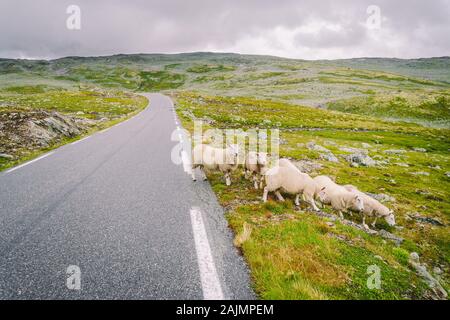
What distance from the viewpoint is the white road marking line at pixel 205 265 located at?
402 cm

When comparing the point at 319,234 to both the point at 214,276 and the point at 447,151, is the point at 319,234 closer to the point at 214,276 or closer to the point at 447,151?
the point at 214,276

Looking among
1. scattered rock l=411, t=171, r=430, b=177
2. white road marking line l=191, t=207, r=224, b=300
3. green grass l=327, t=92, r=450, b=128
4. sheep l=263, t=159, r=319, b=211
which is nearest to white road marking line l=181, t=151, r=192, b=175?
sheep l=263, t=159, r=319, b=211

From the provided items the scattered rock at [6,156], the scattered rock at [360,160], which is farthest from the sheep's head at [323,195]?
the scattered rock at [6,156]

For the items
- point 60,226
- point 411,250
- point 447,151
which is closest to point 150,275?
point 60,226

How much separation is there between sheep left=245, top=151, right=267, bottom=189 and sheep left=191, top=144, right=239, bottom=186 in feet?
1.64

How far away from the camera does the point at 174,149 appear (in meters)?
14.9

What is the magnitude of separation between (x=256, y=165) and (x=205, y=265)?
226 inches

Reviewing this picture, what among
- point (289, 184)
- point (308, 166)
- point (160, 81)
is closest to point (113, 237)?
point (289, 184)

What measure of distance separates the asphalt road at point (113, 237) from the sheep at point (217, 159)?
2.84ft

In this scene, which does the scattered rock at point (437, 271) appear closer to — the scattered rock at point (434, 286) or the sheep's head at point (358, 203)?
the scattered rock at point (434, 286)

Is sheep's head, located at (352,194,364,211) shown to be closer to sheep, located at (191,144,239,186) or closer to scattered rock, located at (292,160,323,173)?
sheep, located at (191,144,239,186)

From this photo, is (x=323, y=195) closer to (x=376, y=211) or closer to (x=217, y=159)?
(x=376, y=211)

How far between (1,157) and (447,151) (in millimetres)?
43448

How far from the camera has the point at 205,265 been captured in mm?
4656
